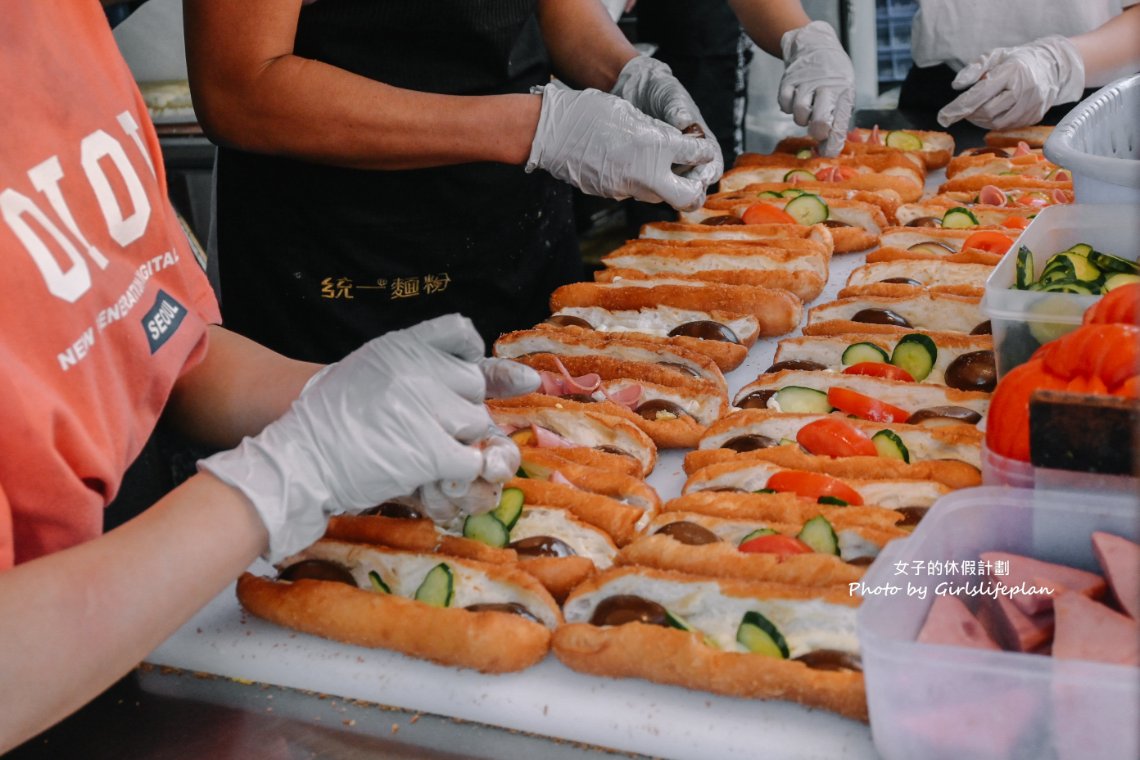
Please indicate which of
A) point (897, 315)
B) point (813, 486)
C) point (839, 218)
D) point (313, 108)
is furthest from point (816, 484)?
point (839, 218)

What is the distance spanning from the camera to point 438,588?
6.93ft

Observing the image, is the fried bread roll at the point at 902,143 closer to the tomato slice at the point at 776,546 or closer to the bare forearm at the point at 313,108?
the bare forearm at the point at 313,108

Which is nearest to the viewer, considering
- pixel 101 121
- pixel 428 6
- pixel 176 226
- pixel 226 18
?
pixel 101 121

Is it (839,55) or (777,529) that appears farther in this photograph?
(839,55)

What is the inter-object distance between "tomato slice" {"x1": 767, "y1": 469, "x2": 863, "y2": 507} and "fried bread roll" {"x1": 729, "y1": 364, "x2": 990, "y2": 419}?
0.42m

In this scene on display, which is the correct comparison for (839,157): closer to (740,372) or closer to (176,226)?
(740,372)

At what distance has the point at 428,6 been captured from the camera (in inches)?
135

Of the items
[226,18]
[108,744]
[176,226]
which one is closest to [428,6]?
[226,18]

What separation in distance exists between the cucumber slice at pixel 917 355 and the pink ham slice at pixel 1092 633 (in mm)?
1365

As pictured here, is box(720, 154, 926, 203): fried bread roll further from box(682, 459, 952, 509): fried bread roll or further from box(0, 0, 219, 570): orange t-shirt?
box(0, 0, 219, 570): orange t-shirt

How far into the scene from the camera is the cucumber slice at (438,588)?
2.10 m

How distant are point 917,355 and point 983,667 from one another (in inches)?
60.2

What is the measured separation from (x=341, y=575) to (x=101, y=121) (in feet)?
3.18

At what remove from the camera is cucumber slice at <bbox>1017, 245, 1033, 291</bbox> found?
8.68ft
